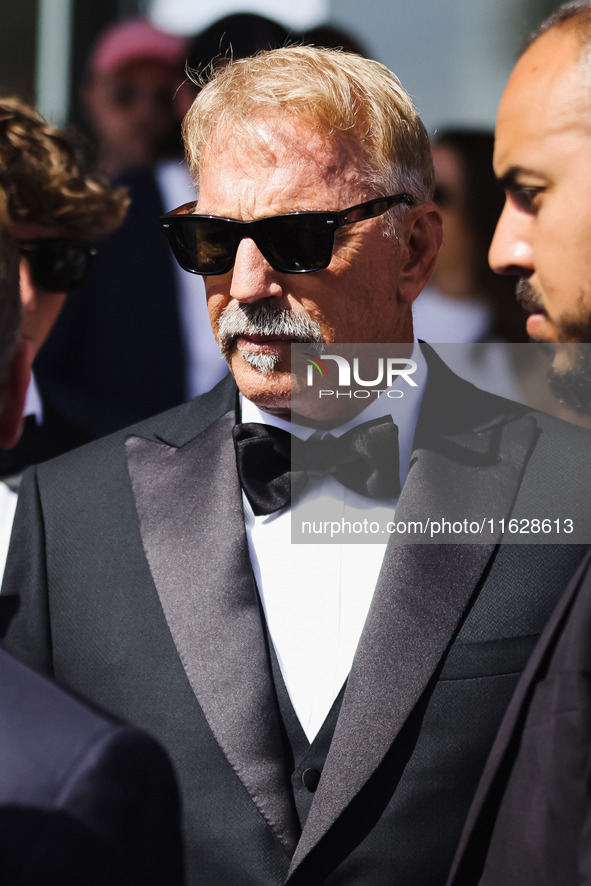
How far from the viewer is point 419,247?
6.31 feet

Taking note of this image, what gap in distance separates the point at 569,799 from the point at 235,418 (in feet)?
3.32

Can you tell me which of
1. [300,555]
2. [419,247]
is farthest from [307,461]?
[419,247]

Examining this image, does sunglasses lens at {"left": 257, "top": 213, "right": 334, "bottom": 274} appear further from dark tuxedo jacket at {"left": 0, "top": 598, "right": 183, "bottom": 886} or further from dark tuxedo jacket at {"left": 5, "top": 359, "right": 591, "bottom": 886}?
dark tuxedo jacket at {"left": 0, "top": 598, "right": 183, "bottom": 886}

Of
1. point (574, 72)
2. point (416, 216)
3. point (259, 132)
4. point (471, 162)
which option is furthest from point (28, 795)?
point (471, 162)

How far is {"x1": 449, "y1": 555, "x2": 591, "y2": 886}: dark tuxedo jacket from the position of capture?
45.3 inches

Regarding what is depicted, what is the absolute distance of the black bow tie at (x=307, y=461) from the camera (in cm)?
174

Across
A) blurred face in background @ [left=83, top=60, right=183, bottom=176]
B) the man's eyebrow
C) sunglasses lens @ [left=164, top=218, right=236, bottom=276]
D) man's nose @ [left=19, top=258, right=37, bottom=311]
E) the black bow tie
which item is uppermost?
the man's eyebrow

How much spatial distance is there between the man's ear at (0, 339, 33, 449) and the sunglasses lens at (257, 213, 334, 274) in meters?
0.64

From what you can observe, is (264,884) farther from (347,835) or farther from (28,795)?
(28,795)

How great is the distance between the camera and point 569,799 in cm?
115

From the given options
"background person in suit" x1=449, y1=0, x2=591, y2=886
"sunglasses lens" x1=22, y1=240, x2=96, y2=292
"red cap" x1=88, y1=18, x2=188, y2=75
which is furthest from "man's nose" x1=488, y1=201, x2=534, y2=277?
"red cap" x1=88, y1=18, x2=188, y2=75

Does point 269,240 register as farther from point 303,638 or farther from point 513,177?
point 303,638

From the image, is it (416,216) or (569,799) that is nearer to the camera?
(569,799)

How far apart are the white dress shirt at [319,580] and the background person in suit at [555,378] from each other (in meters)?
0.31
